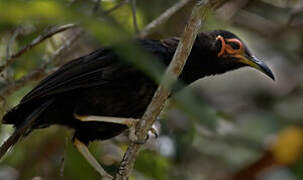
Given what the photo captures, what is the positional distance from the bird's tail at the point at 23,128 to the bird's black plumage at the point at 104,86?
0.07m

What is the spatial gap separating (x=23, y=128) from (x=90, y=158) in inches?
25.6

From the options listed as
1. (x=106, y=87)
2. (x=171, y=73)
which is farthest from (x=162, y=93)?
(x=106, y=87)

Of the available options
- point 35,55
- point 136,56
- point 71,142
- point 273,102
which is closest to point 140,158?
point 71,142

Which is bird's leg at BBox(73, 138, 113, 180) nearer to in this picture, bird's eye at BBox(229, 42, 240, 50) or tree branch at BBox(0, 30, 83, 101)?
tree branch at BBox(0, 30, 83, 101)

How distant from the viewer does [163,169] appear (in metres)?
4.57

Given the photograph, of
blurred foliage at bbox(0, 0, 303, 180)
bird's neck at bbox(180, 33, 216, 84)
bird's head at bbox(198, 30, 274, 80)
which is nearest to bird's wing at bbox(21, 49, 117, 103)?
blurred foliage at bbox(0, 0, 303, 180)

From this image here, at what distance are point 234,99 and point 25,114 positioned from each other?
389 cm

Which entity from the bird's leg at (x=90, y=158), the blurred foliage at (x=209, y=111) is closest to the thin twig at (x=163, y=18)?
the blurred foliage at (x=209, y=111)

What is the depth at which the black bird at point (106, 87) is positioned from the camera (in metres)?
4.00

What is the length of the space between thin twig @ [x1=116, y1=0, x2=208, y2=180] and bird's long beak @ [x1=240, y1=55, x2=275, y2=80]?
109 cm

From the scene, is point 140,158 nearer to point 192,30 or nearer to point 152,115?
point 152,115

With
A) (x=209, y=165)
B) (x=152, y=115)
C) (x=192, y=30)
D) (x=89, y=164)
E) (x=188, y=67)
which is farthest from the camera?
(x=209, y=165)

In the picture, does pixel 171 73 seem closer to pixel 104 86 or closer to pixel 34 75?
pixel 104 86

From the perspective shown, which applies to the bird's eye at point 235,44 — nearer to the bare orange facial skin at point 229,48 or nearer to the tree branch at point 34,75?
the bare orange facial skin at point 229,48
